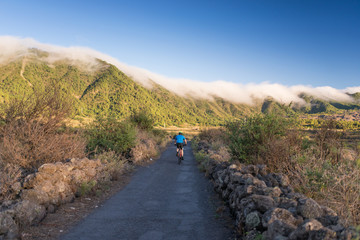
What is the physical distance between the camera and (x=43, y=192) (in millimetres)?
6062

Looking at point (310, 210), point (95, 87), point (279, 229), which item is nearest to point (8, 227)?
point (279, 229)

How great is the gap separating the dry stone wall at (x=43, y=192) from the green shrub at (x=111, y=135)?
5.30m

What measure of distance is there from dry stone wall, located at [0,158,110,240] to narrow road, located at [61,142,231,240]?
0.95 m

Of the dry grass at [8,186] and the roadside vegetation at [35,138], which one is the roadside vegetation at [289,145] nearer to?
the roadside vegetation at [35,138]

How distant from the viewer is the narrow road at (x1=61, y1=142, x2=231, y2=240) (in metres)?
5.21

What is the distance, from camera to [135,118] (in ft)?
100

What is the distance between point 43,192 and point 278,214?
18.6 feet

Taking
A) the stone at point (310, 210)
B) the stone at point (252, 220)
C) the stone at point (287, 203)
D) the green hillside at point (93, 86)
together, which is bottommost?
the stone at point (252, 220)

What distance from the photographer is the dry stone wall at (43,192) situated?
4617mm

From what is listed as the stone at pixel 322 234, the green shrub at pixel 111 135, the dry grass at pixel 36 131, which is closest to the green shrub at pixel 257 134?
the stone at pixel 322 234

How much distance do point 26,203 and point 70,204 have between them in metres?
1.89

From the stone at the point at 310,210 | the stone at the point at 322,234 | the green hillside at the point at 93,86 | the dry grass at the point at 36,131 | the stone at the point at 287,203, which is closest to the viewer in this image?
the stone at the point at 322,234

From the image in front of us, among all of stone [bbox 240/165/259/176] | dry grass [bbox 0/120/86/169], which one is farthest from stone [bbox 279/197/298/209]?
dry grass [bbox 0/120/86/169]

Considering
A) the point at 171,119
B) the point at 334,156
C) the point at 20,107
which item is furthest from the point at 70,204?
the point at 171,119
